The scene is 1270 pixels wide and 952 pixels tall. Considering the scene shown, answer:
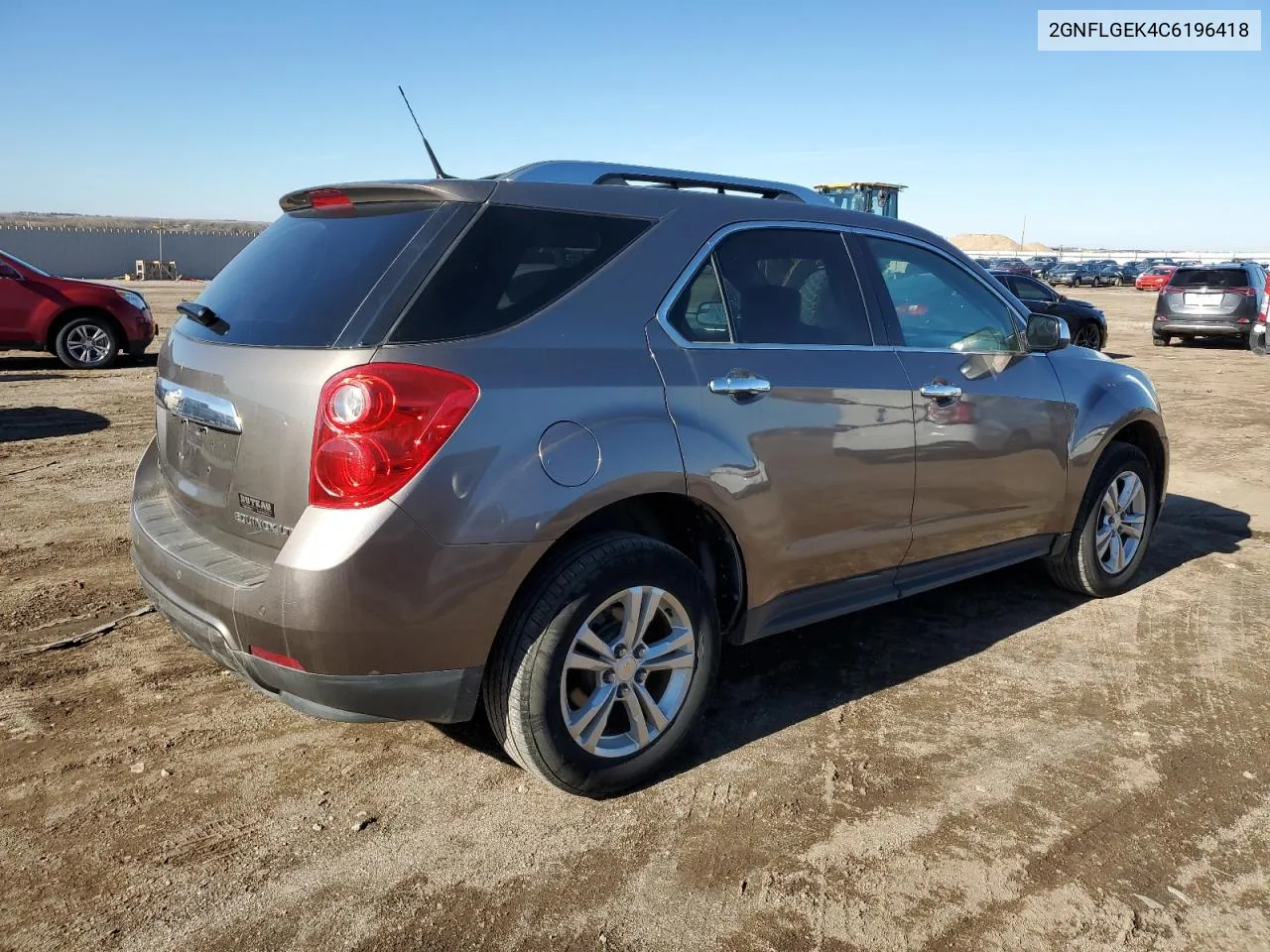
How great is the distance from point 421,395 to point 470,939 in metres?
1.34

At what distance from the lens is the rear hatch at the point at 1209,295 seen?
2006cm

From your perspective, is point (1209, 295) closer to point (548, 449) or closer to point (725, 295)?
point (725, 295)

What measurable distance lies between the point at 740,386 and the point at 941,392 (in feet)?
3.59

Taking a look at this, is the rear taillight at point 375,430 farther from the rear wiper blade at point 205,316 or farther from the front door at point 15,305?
the front door at point 15,305

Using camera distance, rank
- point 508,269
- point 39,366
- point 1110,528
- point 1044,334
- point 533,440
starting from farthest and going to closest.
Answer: point 39,366, point 1110,528, point 1044,334, point 508,269, point 533,440

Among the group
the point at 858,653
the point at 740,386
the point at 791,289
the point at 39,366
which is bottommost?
the point at 858,653

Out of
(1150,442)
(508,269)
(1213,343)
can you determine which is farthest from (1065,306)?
(508,269)

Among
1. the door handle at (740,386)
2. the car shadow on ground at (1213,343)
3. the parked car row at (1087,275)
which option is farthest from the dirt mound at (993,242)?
the door handle at (740,386)

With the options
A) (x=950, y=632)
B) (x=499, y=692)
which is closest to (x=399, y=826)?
(x=499, y=692)

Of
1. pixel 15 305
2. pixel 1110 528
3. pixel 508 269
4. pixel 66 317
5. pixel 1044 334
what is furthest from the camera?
pixel 66 317

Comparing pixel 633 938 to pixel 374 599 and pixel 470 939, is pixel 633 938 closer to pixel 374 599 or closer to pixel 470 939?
pixel 470 939

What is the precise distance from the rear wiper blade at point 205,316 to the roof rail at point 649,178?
968 mm

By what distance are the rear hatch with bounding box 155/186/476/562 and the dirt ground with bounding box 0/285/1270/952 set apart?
824mm

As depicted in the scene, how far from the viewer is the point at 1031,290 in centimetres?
1708
